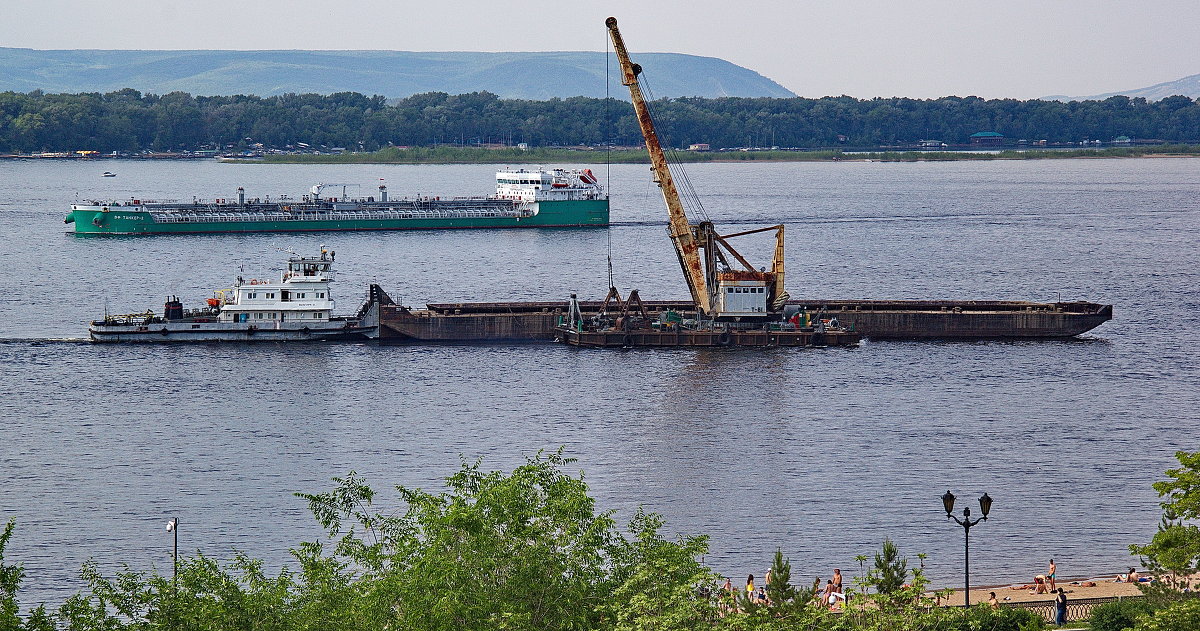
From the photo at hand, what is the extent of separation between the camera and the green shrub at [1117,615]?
94.3 ft

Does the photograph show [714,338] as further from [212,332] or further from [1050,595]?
[1050,595]

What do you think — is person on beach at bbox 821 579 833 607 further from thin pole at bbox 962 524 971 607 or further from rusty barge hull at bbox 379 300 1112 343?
rusty barge hull at bbox 379 300 1112 343

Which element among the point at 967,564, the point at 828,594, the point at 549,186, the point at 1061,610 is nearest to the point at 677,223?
the point at 828,594

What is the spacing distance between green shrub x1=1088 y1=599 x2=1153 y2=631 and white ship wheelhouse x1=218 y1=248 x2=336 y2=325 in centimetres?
5066

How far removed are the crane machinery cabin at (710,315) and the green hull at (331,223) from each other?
224 feet

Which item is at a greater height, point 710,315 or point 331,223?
point 331,223

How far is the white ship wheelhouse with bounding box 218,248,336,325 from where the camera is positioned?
243ft

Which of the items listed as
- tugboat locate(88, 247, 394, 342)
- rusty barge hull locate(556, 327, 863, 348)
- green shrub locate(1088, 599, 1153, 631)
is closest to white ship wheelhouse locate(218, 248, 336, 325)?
tugboat locate(88, 247, 394, 342)

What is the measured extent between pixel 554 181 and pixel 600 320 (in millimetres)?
72241

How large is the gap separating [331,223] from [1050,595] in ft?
376

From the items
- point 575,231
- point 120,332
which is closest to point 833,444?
point 120,332

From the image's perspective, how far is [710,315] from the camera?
75.6m

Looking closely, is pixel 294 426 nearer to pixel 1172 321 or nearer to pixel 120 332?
pixel 120 332

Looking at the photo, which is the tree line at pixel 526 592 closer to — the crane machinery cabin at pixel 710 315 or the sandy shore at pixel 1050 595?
the sandy shore at pixel 1050 595
